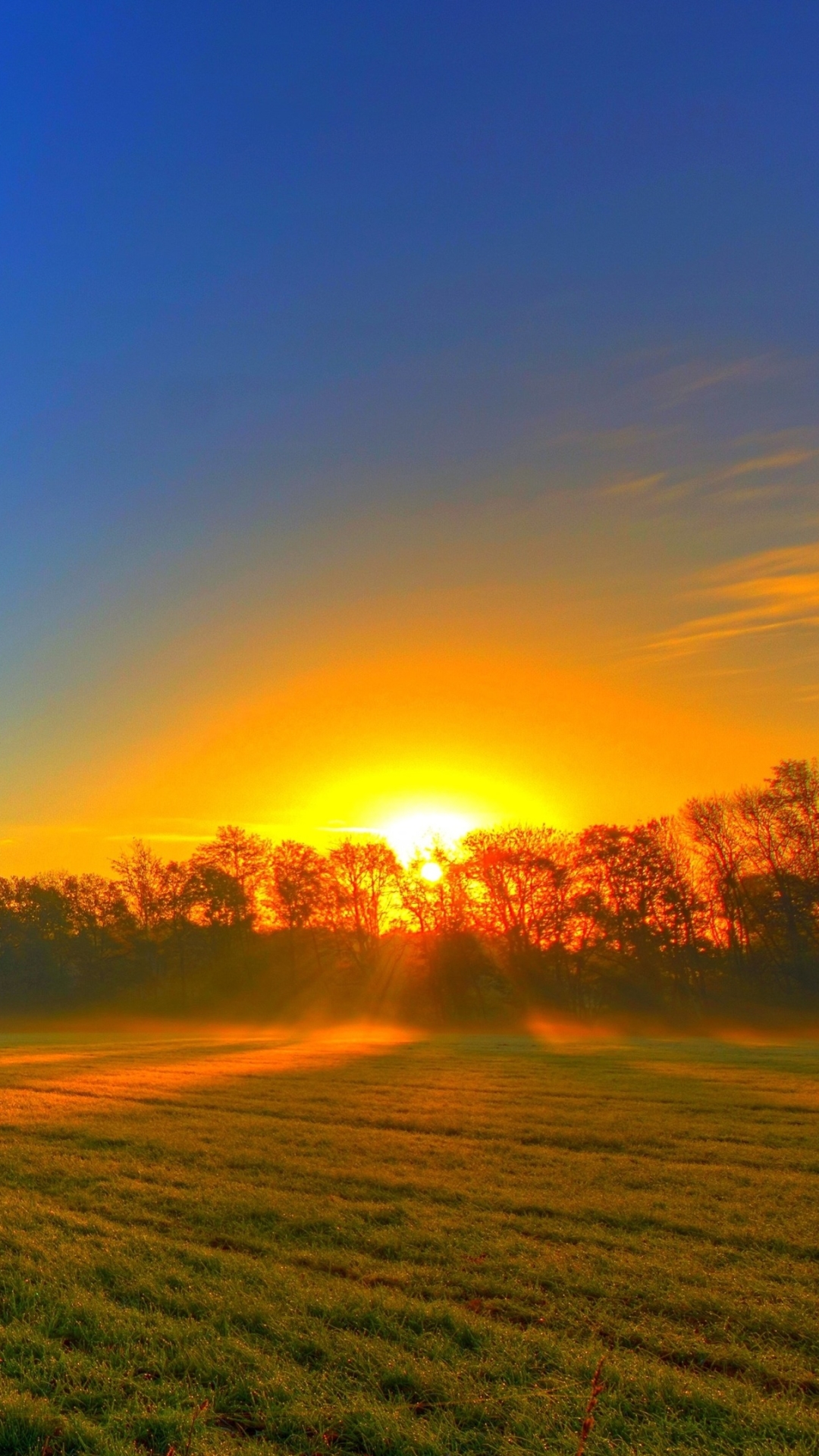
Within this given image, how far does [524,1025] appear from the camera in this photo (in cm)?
6209

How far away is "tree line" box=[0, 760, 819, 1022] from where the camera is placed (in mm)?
65438

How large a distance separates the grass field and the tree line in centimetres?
5751

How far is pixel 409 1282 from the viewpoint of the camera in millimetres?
6398

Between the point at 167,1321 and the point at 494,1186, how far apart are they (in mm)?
4352

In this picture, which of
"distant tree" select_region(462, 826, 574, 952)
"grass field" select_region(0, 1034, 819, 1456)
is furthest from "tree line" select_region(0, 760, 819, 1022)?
"grass field" select_region(0, 1034, 819, 1456)

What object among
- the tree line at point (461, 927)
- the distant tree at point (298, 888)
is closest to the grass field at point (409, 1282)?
the tree line at point (461, 927)

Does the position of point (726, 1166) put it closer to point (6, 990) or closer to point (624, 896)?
point (624, 896)

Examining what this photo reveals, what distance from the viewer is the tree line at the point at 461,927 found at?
65.4 metres

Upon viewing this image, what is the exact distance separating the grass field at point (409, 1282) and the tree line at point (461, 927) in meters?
57.5

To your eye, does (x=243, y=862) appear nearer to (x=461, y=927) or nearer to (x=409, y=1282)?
(x=461, y=927)

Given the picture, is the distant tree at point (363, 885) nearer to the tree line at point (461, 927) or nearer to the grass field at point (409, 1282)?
the tree line at point (461, 927)

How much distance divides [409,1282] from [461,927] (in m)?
69.9

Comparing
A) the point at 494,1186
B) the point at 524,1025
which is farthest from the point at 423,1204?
the point at 524,1025

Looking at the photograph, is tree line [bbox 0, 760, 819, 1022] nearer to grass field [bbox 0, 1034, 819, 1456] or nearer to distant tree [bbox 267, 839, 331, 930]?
distant tree [bbox 267, 839, 331, 930]
